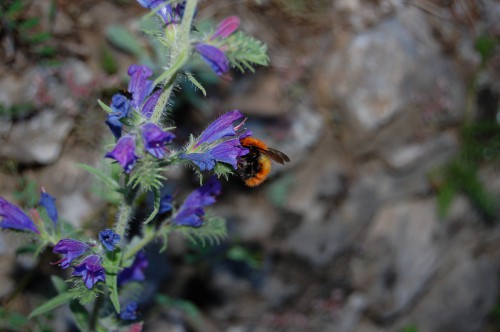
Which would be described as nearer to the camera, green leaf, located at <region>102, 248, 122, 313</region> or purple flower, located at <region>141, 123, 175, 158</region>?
purple flower, located at <region>141, 123, 175, 158</region>

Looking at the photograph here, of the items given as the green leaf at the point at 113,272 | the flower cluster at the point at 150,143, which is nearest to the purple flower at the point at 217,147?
the flower cluster at the point at 150,143

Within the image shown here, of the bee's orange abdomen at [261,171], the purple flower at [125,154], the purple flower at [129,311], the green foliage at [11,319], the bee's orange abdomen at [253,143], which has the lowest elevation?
the green foliage at [11,319]

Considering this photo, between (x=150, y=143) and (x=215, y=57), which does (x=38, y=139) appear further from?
(x=215, y=57)

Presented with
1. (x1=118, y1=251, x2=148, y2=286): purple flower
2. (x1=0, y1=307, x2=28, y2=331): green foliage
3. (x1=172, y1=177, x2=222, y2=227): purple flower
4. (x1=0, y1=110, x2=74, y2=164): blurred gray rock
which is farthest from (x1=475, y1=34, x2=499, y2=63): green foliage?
(x1=0, y1=307, x2=28, y2=331): green foliage

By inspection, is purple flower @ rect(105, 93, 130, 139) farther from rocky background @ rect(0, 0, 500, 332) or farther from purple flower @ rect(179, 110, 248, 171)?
rocky background @ rect(0, 0, 500, 332)

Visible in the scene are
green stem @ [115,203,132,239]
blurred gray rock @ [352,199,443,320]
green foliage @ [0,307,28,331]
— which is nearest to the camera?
green stem @ [115,203,132,239]

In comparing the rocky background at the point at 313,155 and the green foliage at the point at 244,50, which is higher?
the green foliage at the point at 244,50

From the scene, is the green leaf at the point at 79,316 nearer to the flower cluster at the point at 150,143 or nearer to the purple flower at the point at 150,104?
the flower cluster at the point at 150,143
